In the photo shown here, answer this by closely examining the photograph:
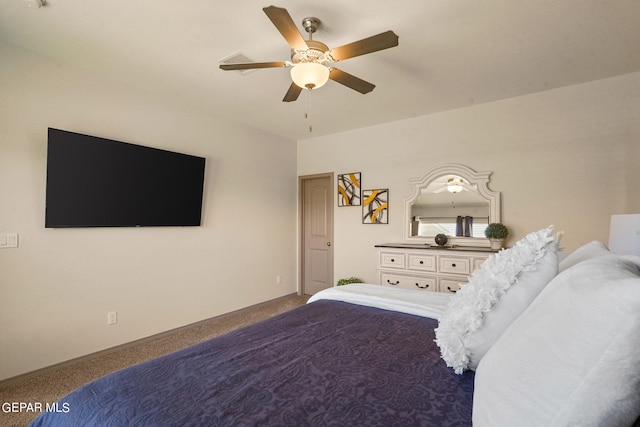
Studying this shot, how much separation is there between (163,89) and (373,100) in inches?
90.5

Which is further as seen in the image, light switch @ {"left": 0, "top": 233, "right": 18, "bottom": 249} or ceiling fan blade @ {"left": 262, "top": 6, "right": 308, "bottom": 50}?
light switch @ {"left": 0, "top": 233, "right": 18, "bottom": 249}

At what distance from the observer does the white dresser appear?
325cm

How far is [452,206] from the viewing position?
3.79 m

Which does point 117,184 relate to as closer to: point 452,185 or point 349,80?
point 349,80

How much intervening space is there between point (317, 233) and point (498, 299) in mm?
4043

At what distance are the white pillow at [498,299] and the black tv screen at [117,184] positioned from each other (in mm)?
3049

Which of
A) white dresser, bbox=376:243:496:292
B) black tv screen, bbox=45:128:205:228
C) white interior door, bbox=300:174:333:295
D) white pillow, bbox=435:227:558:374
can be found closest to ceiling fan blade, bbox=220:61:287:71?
black tv screen, bbox=45:128:205:228

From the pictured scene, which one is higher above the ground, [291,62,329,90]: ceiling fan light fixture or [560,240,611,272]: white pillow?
[291,62,329,90]: ceiling fan light fixture

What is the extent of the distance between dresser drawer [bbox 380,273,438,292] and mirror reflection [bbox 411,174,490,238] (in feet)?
2.24

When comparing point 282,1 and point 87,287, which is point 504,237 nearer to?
point 282,1

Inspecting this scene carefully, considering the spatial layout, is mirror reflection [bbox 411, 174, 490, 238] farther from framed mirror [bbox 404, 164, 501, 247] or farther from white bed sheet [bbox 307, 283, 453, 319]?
white bed sheet [bbox 307, 283, 453, 319]

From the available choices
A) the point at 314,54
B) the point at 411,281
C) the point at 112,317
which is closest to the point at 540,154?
the point at 411,281

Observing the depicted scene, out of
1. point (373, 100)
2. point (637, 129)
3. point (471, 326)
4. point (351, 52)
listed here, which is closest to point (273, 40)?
point (351, 52)

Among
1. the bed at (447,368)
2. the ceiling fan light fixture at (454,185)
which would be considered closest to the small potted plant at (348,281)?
the ceiling fan light fixture at (454,185)
